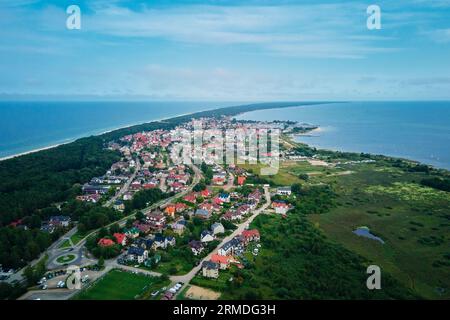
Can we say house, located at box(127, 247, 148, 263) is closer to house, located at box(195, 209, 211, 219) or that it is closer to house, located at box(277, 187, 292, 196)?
house, located at box(195, 209, 211, 219)

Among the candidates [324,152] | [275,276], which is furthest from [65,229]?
[324,152]

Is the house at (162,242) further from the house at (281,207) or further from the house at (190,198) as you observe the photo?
the house at (281,207)

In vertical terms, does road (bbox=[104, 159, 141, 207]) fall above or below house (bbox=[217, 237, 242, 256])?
above

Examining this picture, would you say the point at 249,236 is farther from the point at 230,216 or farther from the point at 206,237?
the point at 230,216

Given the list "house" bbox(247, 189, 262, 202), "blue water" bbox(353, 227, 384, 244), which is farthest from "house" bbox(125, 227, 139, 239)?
"blue water" bbox(353, 227, 384, 244)
